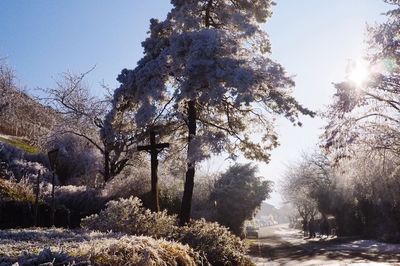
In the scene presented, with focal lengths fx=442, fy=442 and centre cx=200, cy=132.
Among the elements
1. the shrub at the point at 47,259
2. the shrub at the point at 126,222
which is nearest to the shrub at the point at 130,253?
A: the shrub at the point at 47,259

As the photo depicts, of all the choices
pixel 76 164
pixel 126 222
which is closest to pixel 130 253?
pixel 126 222

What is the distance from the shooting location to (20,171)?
74.9 feet

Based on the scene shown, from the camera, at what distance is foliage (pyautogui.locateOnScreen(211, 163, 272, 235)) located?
115 ft

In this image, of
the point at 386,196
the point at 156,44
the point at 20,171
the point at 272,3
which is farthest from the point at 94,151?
the point at 386,196

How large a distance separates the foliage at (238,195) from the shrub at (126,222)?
76.3 ft

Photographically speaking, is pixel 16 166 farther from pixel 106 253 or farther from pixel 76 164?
pixel 106 253

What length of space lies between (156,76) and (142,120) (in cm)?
203

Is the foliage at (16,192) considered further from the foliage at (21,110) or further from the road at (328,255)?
the foliage at (21,110)

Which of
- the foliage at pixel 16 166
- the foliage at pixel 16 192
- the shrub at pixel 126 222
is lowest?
the shrub at pixel 126 222

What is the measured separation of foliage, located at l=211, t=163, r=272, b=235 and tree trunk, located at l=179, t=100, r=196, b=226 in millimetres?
17412

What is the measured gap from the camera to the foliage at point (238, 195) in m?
35.0

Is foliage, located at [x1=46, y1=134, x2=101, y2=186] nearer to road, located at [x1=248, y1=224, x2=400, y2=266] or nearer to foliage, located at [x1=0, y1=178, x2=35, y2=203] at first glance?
foliage, located at [x1=0, y1=178, x2=35, y2=203]

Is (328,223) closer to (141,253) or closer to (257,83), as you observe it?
(257,83)

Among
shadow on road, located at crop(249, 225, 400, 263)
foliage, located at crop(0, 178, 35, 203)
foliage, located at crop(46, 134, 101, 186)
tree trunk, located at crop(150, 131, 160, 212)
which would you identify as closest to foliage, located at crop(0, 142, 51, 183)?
foliage, located at crop(0, 178, 35, 203)
